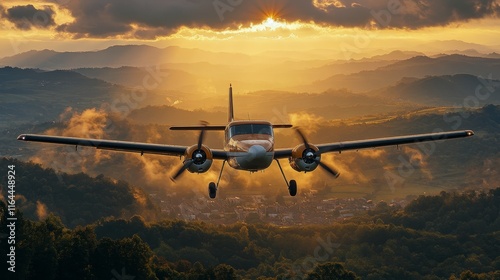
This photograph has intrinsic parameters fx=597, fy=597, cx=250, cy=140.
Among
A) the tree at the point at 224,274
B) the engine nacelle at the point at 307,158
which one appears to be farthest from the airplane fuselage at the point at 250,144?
the tree at the point at 224,274

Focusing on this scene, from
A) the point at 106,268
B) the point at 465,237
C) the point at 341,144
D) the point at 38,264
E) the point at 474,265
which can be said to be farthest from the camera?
the point at 465,237

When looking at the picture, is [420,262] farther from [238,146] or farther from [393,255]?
[238,146]

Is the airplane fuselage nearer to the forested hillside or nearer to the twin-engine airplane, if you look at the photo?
the twin-engine airplane

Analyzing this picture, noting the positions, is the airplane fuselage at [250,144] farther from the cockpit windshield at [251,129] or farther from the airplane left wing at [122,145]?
the airplane left wing at [122,145]

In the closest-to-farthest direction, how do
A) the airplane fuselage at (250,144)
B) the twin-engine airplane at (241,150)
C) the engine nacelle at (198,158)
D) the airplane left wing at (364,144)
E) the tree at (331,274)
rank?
the airplane fuselage at (250,144)
the twin-engine airplane at (241,150)
the engine nacelle at (198,158)
the airplane left wing at (364,144)
the tree at (331,274)

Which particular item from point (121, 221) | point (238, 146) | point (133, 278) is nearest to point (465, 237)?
point (121, 221)

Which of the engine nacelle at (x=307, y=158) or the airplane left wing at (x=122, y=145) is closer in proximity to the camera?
the engine nacelle at (x=307, y=158)
